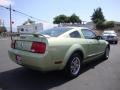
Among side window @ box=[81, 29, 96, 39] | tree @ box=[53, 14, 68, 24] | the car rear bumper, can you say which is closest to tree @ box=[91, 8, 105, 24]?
tree @ box=[53, 14, 68, 24]

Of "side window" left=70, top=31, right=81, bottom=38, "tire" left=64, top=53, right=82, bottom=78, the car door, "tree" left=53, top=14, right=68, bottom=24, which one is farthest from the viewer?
"tree" left=53, top=14, right=68, bottom=24

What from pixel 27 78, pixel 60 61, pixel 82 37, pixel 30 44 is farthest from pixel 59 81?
pixel 82 37

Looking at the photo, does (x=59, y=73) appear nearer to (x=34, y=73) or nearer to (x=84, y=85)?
(x=34, y=73)

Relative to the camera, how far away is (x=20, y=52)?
15.8 feet

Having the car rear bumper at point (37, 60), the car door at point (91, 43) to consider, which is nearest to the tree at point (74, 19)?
the car door at point (91, 43)

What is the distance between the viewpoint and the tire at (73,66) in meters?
4.95

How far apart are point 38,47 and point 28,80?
108 centimetres

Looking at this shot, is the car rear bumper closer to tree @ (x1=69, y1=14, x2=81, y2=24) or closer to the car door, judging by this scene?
the car door

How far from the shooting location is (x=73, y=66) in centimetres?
523

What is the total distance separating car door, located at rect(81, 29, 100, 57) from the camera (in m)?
5.99

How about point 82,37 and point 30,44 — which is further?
point 82,37

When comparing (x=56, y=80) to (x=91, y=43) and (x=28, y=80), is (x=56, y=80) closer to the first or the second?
(x=28, y=80)

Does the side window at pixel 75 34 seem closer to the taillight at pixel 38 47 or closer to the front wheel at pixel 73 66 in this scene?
the front wheel at pixel 73 66

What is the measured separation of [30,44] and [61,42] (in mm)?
846
